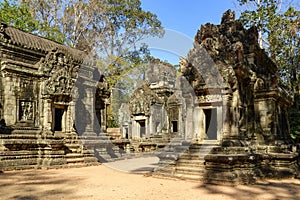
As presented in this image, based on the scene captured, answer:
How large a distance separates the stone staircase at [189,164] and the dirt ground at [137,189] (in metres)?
0.44

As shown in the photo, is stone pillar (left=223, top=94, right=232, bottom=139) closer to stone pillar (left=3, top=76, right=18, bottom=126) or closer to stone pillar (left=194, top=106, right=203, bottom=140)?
stone pillar (left=194, top=106, right=203, bottom=140)

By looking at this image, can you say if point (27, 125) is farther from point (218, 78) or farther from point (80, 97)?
point (218, 78)

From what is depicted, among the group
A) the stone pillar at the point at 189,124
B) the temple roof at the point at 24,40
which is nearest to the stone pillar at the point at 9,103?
the temple roof at the point at 24,40

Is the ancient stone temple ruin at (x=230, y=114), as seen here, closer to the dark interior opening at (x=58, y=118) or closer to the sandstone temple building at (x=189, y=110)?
the sandstone temple building at (x=189, y=110)

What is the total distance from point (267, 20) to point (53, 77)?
17.4 m

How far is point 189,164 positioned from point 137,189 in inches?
96.1

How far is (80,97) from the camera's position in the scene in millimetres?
16234

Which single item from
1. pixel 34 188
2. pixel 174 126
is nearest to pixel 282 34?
pixel 174 126

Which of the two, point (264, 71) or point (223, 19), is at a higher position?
point (223, 19)

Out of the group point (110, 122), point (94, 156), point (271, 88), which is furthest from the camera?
point (110, 122)

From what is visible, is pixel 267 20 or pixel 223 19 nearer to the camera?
pixel 223 19

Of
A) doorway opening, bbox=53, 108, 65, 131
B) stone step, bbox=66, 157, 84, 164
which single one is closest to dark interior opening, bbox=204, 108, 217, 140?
stone step, bbox=66, 157, 84, 164

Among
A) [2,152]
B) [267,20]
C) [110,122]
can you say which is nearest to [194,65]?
[2,152]

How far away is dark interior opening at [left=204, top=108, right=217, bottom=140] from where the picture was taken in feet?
33.0
